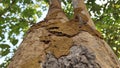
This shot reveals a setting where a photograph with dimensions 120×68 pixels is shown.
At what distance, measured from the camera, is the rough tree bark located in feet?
5.32

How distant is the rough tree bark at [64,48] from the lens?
162 centimetres

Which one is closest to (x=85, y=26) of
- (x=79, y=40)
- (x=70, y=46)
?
(x=79, y=40)

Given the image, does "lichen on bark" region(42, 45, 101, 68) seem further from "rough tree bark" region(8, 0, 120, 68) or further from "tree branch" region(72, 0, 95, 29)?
"tree branch" region(72, 0, 95, 29)

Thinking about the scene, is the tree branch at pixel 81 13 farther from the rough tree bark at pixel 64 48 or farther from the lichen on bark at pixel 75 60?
the lichen on bark at pixel 75 60

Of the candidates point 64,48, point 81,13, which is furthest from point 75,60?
point 81,13

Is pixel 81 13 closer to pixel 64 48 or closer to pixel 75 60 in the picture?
pixel 64 48

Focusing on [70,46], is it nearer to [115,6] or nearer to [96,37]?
[96,37]

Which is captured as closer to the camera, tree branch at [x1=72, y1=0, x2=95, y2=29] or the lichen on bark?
the lichen on bark

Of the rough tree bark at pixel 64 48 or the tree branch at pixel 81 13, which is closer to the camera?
the rough tree bark at pixel 64 48

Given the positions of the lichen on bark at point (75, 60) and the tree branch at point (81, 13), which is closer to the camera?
the lichen on bark at point (75, 60)

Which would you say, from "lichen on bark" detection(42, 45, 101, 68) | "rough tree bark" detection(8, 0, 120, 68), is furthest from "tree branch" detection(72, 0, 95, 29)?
"lichen on bark" detection(42, 45, 101, 68)

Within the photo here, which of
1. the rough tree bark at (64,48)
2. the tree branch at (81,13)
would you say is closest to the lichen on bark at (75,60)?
the rough tree bark at (64,48)

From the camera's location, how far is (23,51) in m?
2.02

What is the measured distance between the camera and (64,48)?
72.7 inches
